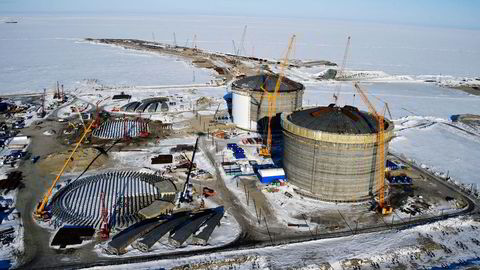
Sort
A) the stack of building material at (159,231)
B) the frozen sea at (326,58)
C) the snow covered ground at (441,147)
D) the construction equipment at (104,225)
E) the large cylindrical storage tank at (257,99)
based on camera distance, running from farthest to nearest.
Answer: the large cylindrical storage tank at (257,99) < the frozen sea at (326,58) < the snow covered ground at (441,147) < the construction equipment at (104,225) < the stack of building material at (159,231)

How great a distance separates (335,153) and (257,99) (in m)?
24.0

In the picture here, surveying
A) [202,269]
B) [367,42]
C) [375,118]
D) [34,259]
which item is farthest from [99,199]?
[367,42]

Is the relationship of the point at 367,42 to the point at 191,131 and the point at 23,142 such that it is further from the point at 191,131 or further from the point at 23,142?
the point at 23,142

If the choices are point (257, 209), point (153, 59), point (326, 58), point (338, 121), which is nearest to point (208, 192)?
point (257, 209)

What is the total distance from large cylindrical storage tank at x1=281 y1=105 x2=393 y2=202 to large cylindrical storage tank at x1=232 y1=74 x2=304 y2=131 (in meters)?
18.6

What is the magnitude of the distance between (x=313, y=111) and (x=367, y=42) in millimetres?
169846

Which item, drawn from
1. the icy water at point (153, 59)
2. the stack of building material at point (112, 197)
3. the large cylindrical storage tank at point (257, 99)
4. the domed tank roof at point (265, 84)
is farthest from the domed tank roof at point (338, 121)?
the icy water at point (153, 59)

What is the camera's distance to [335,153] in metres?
39.4

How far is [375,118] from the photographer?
43.5 meters

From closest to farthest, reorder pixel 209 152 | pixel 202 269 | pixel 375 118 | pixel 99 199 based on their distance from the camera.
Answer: pixel 202 269, pixel 99 199, pixel 375 118, pixel 209 152

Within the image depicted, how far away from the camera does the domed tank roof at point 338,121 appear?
4000cm

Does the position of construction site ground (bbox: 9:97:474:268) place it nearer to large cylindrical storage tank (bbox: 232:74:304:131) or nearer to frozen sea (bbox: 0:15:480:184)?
frozen sea (bbox: 0:15:480:184)

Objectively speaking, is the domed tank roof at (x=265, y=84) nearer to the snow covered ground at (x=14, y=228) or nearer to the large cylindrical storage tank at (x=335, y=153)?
the large cylindrical storage tank at (x=335, y=153)

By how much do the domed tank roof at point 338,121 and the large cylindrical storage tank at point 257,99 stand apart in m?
17.2
